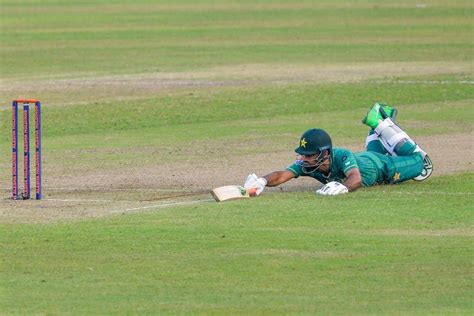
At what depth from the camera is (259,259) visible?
11297 millimetres

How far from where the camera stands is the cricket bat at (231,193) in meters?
14.1

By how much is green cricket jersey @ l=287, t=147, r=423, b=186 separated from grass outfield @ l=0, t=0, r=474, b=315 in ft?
0.59

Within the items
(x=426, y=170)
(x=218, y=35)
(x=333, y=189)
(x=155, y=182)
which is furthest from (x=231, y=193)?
(x=218, y=35)

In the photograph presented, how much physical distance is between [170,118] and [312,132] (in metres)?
8.93

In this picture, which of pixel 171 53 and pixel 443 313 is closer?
pixel 443 313

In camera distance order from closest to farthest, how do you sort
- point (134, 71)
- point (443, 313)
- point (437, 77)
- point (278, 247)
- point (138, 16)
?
1. point (443, 313)
2. point (278, 247)
3. point (437, 77)
4. point (134, 71)
5. point (138, 16)

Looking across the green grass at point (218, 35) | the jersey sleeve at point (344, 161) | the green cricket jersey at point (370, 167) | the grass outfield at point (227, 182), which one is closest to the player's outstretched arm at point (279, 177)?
the green cricket jersey at point (370, 167)

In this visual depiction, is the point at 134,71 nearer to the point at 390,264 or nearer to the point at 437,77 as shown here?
the point at 437,77

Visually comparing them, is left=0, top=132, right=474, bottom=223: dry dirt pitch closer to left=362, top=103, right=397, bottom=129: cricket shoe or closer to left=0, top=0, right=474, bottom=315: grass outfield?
left=0, top=0, right=474, bottom=315: grass outfield

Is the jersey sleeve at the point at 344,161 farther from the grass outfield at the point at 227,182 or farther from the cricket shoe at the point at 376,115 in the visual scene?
the cricket shoe at the point at 376,115

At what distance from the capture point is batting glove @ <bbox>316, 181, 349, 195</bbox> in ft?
46.5

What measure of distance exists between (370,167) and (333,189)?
0.74 m

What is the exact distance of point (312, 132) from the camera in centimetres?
1412

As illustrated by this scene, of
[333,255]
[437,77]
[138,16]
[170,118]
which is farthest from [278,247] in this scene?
[138,16]
